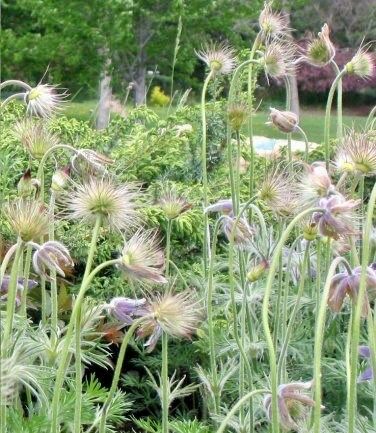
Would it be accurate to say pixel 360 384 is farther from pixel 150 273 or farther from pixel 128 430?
pixel 150 273

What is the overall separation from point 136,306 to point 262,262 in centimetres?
42

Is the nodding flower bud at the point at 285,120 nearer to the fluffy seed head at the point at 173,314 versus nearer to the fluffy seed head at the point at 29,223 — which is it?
the fluffy seed head at the point at 173,314

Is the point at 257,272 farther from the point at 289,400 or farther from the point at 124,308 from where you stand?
the point at 289,400

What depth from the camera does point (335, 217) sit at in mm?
1579

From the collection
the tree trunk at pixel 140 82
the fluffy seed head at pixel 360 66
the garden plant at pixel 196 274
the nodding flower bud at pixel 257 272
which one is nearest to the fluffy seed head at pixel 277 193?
the garden plant at pixel 196 274

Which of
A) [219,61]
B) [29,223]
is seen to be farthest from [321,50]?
[29,223]

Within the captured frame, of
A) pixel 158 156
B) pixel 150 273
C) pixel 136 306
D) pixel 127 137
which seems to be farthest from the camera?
pixel 127 137

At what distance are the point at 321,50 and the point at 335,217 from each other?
4.05 feet

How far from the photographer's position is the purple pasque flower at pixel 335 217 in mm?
1577

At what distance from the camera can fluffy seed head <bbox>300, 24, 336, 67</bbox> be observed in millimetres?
2678

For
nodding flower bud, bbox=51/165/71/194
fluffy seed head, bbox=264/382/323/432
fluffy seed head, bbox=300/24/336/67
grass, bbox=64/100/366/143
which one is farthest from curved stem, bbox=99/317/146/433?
grass, bbox=64/100/366/143

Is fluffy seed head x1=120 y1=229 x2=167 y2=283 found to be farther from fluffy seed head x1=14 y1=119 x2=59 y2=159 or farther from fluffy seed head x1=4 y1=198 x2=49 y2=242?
fluffy seed head x1=14 y1=119 x2=59 y2=159

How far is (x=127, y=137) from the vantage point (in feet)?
14.9

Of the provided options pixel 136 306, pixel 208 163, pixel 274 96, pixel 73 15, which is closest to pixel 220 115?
pixel 208 163
